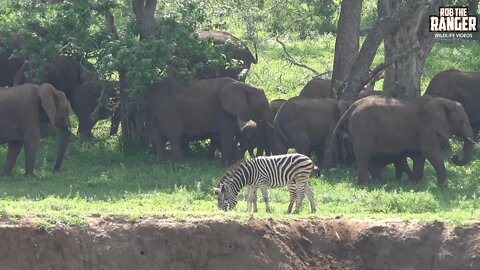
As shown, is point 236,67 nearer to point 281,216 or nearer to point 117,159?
point 117,159

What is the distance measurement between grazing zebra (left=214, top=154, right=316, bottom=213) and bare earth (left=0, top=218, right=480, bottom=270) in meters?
1.38

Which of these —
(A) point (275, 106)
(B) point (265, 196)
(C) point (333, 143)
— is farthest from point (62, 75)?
(B) point (265, 196)

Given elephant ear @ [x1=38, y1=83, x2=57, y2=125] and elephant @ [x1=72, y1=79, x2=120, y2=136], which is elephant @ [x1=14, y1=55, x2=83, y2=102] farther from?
elephant ear @ [x1=38, y1=83, x2=57, y2=125]

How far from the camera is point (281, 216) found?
1853cm

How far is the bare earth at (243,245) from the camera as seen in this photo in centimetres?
1697

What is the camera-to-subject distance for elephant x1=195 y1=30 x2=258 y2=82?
2703cm

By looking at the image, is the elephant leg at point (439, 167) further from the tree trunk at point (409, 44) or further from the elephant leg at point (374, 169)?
the tree trunk at point (409, 44)

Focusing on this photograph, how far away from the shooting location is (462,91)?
2669 centimetres

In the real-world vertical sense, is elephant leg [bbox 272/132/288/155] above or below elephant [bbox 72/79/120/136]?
below

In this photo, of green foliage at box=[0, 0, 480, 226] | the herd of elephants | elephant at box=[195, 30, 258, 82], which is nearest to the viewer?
green foliage at box=[0, 0, 480, 226]

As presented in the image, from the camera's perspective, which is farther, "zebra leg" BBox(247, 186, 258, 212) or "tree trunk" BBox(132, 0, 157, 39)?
"tree trunk" BBox(132, 0, 157, 39)

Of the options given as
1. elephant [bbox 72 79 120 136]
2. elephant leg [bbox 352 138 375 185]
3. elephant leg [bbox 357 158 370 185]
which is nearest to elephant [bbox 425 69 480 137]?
elephant leg [bbox 352 138 375 185]

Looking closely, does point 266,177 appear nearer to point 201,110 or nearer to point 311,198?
point 311,198

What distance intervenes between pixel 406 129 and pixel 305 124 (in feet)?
7.58
